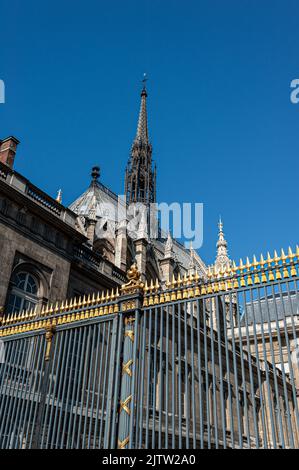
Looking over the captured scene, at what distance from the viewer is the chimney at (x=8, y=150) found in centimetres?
1730

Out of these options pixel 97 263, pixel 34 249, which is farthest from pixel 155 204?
pixel 34 249

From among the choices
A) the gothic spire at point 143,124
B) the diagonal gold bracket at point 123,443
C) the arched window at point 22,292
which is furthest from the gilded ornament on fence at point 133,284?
the gothic spire at point 143,124

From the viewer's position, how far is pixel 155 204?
57562 millimetres

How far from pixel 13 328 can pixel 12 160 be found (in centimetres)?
935

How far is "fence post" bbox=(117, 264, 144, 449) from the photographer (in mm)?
6795

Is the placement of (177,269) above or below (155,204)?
below

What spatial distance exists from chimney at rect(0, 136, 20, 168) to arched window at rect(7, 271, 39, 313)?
175 inches

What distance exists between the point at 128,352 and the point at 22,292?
335 inches

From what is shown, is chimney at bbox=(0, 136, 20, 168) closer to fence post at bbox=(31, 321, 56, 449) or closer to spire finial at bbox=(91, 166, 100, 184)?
fence post at bbox=(31, 321, 56, 449)

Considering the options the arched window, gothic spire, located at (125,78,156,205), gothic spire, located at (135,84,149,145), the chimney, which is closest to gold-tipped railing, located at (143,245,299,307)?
the arched window
